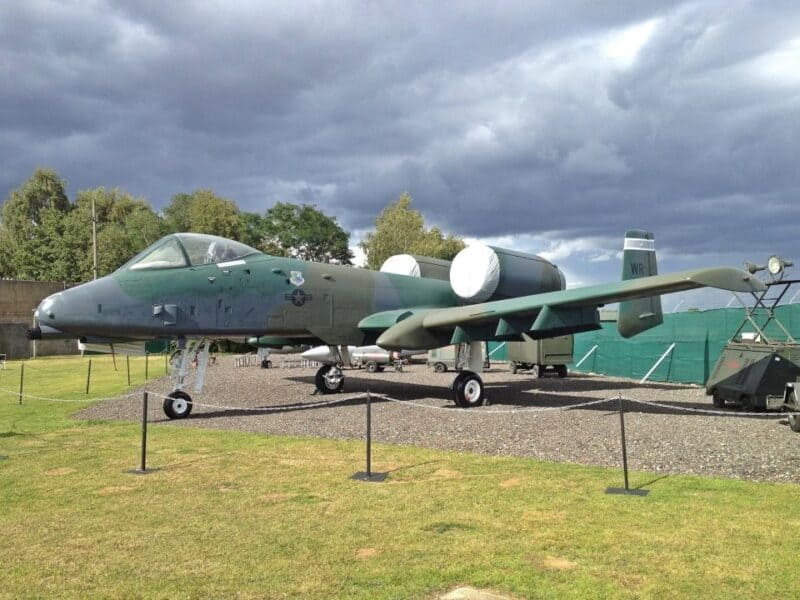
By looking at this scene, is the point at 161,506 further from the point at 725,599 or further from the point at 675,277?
the point at 675,277

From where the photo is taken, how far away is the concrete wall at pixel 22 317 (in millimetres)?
47562

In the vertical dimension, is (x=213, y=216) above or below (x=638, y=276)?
above

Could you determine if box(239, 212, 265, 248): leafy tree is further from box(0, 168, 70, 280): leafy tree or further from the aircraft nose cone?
the aircraft nose cone

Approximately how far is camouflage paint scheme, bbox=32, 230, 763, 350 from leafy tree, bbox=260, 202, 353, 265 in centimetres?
5563

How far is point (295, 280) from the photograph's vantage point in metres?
14.6

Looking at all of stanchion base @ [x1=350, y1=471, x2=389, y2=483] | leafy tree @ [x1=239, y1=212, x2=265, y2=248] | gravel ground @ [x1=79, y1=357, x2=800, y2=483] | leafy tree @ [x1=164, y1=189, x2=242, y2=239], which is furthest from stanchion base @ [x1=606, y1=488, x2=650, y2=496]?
leafy tree @ [x1=239, y1=212, x2=265, y2=248]

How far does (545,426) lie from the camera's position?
451 inches

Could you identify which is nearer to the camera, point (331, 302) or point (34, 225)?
point (331, 302)

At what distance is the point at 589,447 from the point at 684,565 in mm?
4765

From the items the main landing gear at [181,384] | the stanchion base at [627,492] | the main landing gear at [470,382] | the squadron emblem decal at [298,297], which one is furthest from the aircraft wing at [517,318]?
the stanchion base at [627,492]

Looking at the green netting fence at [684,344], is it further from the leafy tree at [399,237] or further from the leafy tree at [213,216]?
the leafy tree at [213,216]

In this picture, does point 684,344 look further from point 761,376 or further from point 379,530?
point 379,530

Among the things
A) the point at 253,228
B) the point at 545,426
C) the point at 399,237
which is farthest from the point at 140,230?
the point at 545,426

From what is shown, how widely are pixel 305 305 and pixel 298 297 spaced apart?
0.28 m
